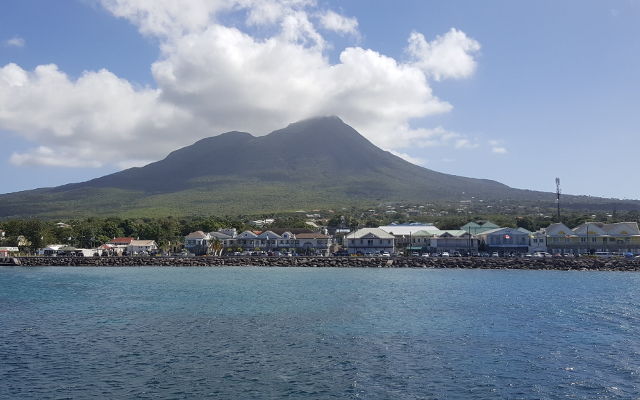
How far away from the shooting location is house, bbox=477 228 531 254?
84.1 meters

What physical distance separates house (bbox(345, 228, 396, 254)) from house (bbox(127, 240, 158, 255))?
33194mm

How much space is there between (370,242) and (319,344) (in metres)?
65.9

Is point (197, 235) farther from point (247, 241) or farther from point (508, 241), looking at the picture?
point (508, 241)

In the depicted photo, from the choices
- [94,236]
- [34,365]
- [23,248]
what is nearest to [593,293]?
[34,365]

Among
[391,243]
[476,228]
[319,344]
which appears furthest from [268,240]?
[319,344]

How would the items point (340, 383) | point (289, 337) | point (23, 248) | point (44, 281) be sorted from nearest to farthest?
point (340, 383)
point (289, 337)
point (44, 281)
point (23, 248)

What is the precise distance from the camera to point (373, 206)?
6166 inches

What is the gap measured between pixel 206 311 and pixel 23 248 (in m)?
74.6

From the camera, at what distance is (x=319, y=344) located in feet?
66.9

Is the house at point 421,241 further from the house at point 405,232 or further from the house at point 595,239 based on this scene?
the house at point 595,239

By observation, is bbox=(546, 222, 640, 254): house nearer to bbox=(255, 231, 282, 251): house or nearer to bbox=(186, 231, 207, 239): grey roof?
bbox=(255, 231, 282, 251): house

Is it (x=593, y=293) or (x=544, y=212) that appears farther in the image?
(x=544, y=212)

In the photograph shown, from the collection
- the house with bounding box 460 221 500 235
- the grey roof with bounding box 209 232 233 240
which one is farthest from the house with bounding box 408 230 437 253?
the grey roof with bounding box 209 232 233 240

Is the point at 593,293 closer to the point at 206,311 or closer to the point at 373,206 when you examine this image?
the point at 206,311
